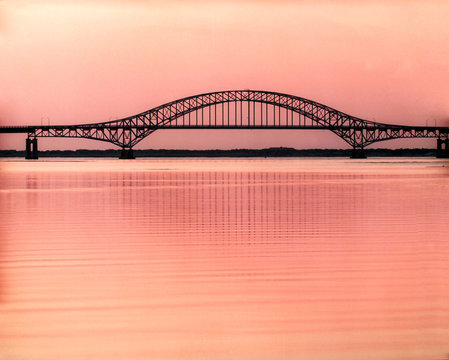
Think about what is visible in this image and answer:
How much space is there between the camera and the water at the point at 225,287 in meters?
5.75

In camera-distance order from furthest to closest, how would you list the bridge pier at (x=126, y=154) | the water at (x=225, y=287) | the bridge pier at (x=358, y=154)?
1. the bridge pier at (x=358, y=154)
2. the bridge pier at (x=126, y=154)
3. the water at (x=225, y=287)

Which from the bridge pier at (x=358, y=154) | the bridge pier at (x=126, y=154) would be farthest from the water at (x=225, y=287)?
the bridge pier at (x=358, y=154)

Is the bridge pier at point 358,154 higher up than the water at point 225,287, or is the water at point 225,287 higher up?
the water at point 225,287

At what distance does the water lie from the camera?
18.9 ft

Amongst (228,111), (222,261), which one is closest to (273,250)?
(222,261)

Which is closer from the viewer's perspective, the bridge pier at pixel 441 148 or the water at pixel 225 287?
the water at pixel 225 287

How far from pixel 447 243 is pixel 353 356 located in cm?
694

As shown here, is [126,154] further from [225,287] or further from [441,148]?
[225,287]

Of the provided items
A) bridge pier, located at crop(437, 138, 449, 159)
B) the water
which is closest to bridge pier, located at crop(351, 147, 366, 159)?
bridge pier, located at crop(437, 138, 449, 159)

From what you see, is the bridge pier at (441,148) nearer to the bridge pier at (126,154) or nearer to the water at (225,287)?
the bridge pier at (126,154)

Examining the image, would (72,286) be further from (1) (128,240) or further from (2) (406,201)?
(2) (406,201)

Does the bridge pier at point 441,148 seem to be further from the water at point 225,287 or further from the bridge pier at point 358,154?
the water at point 225,287

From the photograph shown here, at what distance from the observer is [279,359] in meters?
5.32

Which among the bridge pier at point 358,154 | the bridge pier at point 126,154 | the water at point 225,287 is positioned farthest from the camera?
the bridge pier at point 358,154
